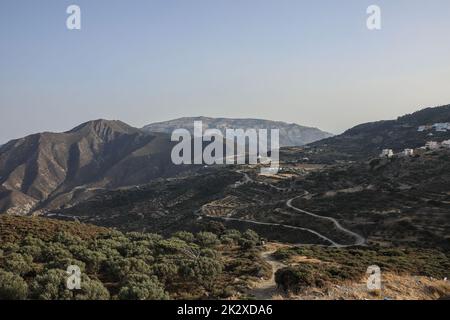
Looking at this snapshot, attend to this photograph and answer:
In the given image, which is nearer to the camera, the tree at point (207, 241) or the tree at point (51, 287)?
the tree at point (51, 287)

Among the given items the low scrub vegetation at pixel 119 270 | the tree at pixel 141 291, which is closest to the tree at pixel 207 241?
the low scrub vegetation at pixel 119 270

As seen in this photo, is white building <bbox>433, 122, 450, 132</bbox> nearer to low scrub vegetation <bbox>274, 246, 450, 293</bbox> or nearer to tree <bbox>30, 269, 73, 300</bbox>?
low scrub vegetation <bbox>274, 246, 450, 293</bbox>

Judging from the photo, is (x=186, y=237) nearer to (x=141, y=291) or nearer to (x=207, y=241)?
(x=207, y=241)

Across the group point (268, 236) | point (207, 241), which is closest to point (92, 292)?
point (207, 241)

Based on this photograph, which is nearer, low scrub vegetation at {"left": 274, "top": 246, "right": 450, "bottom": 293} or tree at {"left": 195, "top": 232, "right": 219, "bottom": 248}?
low scrub vegetation at {"left": 274, "top": 246, "right": 450, "bottom": 293}

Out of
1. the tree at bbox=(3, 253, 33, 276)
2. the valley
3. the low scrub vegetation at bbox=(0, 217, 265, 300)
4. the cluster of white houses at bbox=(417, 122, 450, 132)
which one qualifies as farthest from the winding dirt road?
the cluster of white houses at bbox=(417, 122, 450, 132)

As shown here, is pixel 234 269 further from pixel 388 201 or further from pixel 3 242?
pixel 388 201

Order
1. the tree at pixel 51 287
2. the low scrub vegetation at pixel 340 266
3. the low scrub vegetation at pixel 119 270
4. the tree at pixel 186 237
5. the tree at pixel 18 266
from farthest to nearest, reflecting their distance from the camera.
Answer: the tree at pixel 186 237, the low scrub vegetation at pixel 340 266, the tree at pixel 18 266, the low scrub vegetation at pixel 119 270, the tree at pixel 51 287

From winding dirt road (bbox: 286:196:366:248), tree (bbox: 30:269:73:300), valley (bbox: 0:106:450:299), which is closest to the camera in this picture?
tree (bbox: 30:269:73:300)

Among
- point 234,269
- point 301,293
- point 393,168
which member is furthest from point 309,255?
point 393,168

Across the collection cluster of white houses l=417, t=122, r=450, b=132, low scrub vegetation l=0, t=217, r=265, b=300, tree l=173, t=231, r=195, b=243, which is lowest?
tree l=173, t=231, r=195, b=243

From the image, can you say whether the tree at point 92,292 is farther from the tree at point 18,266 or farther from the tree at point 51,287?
the tree at point 18,266
